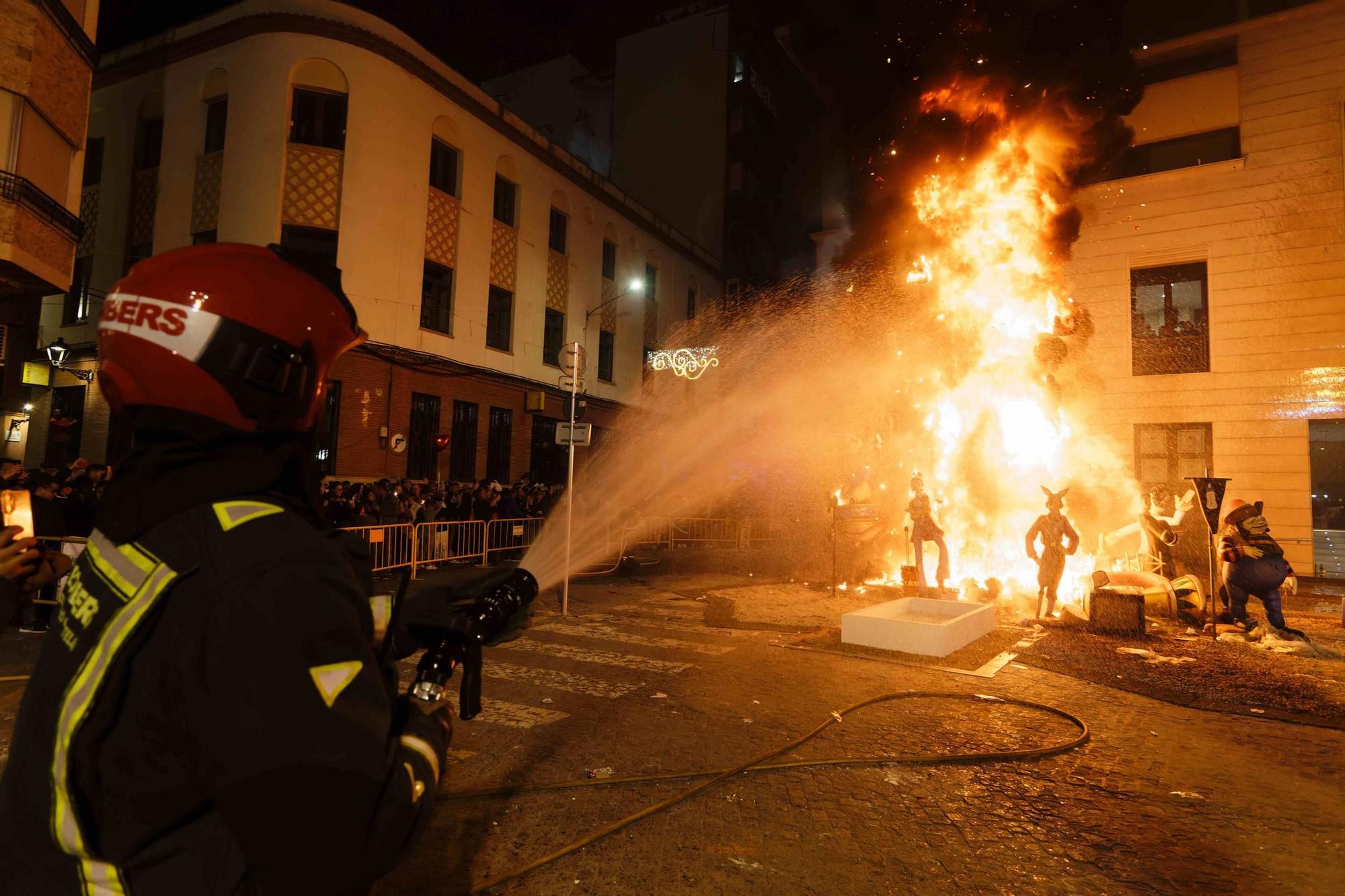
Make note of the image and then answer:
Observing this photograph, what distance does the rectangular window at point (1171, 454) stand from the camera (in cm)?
1691

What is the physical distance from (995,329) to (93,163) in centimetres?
2432

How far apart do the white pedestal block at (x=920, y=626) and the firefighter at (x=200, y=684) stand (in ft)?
24.4

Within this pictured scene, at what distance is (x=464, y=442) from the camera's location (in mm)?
21312

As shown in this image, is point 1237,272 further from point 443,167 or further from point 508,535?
point 443,167

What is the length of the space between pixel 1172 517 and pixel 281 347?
589 inches

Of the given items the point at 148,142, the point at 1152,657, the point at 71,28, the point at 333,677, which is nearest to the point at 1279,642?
the point at 1152,657

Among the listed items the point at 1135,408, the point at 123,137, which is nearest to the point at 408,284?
the point at 123,137

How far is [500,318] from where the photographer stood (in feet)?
75.2

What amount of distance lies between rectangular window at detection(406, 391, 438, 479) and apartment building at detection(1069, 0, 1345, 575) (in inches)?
687

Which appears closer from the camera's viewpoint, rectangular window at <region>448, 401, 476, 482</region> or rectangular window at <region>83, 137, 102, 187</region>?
rectangular window at <region>83, 137, 102, 187</region>

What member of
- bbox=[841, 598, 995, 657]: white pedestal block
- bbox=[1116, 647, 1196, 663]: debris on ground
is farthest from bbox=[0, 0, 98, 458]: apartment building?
bbox=[1116, 647, 1196, 663]: debris on ground

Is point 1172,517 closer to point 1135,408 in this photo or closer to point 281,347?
point 1135,408

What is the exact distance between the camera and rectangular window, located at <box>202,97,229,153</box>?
18.4 metres

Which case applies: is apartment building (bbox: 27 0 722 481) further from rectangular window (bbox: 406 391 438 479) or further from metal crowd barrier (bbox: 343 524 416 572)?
metal crowd barrier (bbox: 343 524 416 572)
